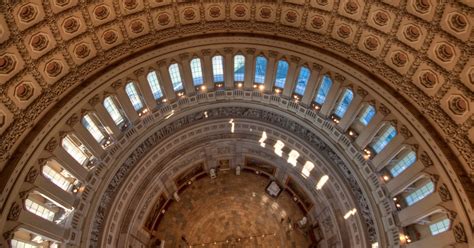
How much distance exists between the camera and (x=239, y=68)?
93.4 feet

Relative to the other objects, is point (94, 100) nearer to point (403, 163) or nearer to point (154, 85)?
point (154, 85)

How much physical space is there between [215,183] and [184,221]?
4.72m

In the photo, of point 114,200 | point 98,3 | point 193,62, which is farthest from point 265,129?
point 98,3

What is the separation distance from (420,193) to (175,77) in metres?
19.7

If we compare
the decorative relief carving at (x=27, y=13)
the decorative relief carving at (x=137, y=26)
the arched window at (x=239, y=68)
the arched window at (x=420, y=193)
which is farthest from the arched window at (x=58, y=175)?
Answer: the arched window at (x=420, y=193)

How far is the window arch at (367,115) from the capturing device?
25.5m

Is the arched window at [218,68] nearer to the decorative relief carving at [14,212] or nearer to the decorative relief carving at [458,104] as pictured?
the decorative relief carving at [458,104]

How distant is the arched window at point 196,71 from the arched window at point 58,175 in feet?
37.9

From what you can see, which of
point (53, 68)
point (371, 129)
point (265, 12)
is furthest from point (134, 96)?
point (371, 129)

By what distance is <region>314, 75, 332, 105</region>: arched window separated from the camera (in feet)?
87.2

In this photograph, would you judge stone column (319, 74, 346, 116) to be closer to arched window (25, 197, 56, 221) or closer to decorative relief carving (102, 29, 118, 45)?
decorative relief carving (102, 29, 118, 45)

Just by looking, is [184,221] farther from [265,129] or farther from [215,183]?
[265,129]

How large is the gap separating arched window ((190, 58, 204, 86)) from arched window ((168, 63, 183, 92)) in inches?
43.8

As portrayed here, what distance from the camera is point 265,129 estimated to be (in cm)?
3023
